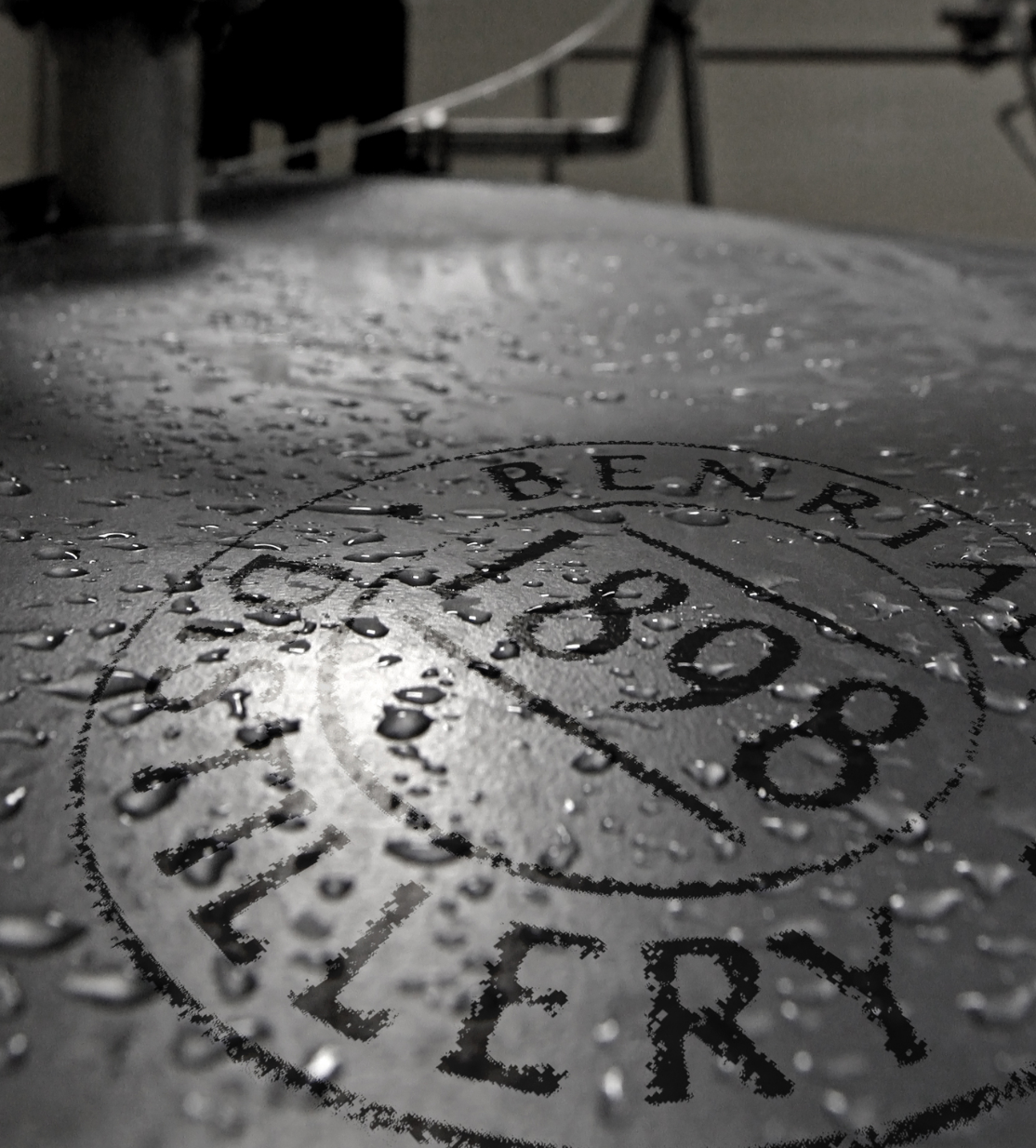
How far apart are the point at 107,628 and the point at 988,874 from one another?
0.64ft

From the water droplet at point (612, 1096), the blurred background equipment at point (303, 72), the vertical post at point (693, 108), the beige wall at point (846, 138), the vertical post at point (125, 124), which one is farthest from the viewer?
the beige wall at point (846, 138)

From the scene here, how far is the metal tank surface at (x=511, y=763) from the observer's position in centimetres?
17

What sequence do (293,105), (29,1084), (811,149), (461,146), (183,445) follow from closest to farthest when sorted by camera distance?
1. (29,1084)
2. (183,445)
3. (293,105)
4. (461,146)
5. (811,149)

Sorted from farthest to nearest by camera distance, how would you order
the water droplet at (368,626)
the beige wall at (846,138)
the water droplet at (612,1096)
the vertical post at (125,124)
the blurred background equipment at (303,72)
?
the beige wall at (846,138) → the blurred background equipment at (303,72) → the vertical post at (125,124) → the water droplet at (368,626) → the water droplet at (612,1096)

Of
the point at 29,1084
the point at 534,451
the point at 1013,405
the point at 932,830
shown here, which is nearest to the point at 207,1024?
the point at 29,1084

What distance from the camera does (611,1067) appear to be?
0.56ft

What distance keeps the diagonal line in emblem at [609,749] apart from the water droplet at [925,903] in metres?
0.03

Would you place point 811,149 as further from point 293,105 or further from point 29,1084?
point 29,1084

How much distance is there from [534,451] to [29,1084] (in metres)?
0.27

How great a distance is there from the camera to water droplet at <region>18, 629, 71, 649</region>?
0.26m

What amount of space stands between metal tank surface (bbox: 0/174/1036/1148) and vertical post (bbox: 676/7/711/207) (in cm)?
93

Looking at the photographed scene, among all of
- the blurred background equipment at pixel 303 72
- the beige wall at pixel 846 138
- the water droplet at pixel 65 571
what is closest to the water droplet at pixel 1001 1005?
the water droplet at pixel 65 571

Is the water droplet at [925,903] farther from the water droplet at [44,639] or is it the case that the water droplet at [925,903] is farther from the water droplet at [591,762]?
the water droplet at [44,639]

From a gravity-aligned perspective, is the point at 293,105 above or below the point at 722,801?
above
